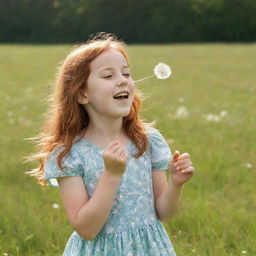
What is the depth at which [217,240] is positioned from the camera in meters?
4.09

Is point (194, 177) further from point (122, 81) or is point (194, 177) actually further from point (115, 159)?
point (115, 159)

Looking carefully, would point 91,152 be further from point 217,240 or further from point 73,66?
point 217,240

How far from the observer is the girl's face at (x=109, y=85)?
2811 mm

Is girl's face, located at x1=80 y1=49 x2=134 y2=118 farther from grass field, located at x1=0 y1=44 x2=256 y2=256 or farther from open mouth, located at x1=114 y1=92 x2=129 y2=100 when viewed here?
grass field, located at x1=0 y1=44 x2=256 y2=256

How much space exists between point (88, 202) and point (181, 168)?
0.42m

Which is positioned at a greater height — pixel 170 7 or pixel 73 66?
pixel 170 7

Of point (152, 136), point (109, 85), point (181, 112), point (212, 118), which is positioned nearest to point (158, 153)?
point (152, 136)

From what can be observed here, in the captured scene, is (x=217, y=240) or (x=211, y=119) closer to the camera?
(x=217, y=240)

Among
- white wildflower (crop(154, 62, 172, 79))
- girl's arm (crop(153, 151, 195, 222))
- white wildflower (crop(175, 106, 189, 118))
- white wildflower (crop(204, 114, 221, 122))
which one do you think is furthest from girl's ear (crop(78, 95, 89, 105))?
white wildflower (crop(175, 106, 189, 118))

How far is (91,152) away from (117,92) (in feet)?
0.98

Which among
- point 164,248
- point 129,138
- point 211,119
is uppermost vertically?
point 211,119

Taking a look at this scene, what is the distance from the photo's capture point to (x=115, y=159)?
102 inches

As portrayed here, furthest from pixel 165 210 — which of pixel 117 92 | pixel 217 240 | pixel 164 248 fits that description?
pixel 217 240

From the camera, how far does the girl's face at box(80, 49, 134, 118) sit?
281cm
